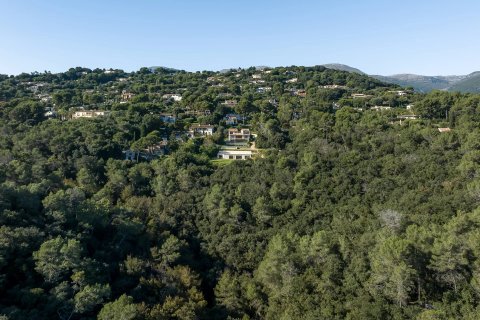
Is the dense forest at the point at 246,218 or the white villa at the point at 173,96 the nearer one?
the dense forest at the point at 246,218

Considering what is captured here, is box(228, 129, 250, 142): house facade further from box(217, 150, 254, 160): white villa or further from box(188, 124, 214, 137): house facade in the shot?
box(217, 150, 254, 160): white villa

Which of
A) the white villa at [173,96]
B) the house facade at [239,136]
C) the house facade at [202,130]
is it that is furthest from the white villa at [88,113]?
the house facade at [239,136]

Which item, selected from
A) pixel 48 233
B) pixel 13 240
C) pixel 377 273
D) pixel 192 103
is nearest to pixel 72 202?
pixel 48 233

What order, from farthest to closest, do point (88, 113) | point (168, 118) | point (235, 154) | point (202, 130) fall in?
1. point (88, 113)
2. point (168, 118)
3. point (202, 130)
4. point (235, 154)

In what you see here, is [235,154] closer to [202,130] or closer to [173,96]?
[202,130]

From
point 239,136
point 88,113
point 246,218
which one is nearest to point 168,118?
point 239,136

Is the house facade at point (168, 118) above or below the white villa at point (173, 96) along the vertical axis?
below

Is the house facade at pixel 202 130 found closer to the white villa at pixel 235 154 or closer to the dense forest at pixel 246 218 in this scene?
the dense forest at pixel 246 218

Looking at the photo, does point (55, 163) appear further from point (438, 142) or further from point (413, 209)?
point (438, 142)
